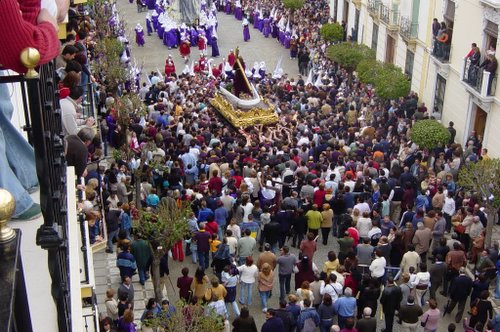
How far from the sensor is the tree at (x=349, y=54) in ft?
94.1

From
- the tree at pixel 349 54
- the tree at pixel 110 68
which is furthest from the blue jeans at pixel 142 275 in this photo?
the tree at pixel 349 54

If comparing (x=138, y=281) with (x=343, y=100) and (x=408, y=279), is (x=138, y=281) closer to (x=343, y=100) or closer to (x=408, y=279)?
(x=408, y=279)

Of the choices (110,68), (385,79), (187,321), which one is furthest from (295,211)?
(110,68)

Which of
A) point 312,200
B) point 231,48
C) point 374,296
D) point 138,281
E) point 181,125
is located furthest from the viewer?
point 231,48

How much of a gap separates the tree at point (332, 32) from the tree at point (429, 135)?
15.0 m

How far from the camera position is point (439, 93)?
26.3 m

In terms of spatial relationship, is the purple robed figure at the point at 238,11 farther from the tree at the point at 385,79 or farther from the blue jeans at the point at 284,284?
the blue jeans at the point at 284,284

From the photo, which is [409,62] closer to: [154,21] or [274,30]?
[274,30]

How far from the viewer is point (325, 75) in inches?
1188

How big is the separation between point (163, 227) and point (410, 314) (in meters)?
4.56

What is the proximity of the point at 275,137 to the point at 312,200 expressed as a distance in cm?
606

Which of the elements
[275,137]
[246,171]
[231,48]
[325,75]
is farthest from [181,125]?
[231,48]

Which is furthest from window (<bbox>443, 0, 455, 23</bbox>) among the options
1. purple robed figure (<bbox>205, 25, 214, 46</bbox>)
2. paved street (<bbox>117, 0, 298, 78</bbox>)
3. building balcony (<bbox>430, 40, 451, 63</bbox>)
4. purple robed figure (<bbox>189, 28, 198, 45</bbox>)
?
purple robed figure (<bbox>189, 28, 198, 45</bbox>)

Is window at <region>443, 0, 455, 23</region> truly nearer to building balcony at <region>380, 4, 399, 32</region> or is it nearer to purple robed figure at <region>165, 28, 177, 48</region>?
building balcony at <region>380, 4, 399, 32</region>
